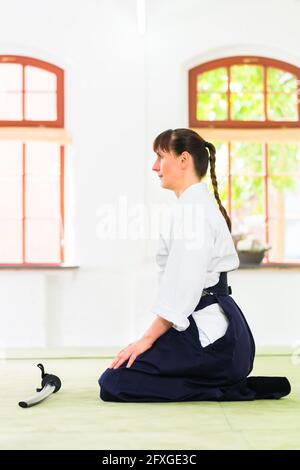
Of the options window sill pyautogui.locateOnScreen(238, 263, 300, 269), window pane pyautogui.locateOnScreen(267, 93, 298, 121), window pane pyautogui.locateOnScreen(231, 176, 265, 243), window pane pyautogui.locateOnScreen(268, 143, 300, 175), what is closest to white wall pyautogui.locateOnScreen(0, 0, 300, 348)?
window sill pyautogui.locateOnScreen(238, 263, 300, 269)

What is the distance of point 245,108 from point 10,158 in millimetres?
1946

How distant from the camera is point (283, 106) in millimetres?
6312

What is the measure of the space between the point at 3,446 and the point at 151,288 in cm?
369

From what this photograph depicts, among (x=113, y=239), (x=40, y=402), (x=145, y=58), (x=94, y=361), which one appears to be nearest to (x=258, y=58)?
(x=145, y=58)

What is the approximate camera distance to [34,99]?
623 cm

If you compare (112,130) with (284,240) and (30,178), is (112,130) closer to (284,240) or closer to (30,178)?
(30,178)

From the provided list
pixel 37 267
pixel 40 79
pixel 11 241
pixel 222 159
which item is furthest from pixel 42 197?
pixel 222 159

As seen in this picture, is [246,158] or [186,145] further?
[246,158]

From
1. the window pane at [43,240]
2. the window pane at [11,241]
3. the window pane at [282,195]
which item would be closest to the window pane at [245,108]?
the window pane at [282,195]

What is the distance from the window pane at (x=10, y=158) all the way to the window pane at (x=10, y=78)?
0.44 meters

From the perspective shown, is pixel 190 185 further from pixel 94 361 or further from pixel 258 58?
pixel 258 58

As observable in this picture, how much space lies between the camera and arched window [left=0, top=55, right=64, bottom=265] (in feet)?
20.4

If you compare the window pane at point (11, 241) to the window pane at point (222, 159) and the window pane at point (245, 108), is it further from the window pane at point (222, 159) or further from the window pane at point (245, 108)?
the window pane at point (245, 108)

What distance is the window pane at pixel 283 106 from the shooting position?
20.7 ft
